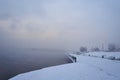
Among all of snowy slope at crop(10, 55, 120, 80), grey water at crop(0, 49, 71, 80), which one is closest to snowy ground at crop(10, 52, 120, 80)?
snowy slope at crop(10, 55, 120, 80)

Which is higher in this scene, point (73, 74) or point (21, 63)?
point (73, 74)

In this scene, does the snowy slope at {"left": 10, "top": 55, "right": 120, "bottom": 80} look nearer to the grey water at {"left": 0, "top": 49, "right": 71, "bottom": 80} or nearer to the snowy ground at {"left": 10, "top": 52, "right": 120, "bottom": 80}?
the snowy ground at {"left": 10, "top": 52, "right": 120, "bottom": 80}

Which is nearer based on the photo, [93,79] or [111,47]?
[93,79]

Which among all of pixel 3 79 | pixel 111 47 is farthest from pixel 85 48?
pixel 3 79

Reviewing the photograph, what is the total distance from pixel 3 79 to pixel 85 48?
138 metres

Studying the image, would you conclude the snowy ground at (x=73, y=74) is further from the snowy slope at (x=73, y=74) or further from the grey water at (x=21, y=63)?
the grey water at (x=21, y=63)

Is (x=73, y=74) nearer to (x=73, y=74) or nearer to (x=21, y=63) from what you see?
(x=73, y=74)

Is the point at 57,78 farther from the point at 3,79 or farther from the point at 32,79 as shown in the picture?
the point at 3,79

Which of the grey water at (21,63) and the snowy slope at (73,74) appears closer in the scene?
the snowy slope at (73,74)

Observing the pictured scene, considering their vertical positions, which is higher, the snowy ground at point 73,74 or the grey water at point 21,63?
the snowy ground at point 73,74

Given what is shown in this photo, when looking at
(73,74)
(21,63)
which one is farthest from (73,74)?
(21,63)

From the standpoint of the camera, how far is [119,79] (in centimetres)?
1182

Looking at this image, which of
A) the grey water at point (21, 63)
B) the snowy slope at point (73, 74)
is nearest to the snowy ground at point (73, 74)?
the snowy slope at point (73, 74)

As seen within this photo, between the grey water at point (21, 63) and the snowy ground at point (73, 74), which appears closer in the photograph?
the snowy ground at point (73, 74)
